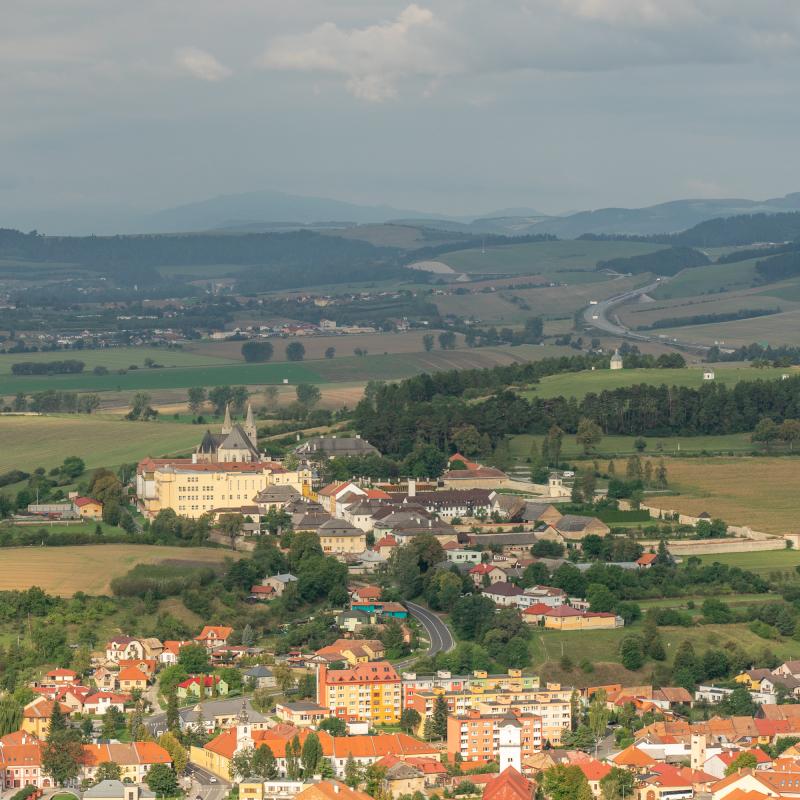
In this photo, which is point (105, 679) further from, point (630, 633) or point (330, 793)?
point (630, 633)

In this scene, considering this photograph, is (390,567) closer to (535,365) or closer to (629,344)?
(535,365)

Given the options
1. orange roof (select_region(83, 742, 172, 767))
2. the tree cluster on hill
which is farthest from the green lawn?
the tree cluster on hill

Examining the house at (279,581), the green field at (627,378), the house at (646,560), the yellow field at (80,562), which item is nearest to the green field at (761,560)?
the house at (646,560)

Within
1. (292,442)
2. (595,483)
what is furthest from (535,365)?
(595,483)

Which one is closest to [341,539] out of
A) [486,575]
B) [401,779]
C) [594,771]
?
[486,575]

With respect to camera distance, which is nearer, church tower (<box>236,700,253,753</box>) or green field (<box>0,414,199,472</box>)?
church tower (<box>236,700,253,753</box>)

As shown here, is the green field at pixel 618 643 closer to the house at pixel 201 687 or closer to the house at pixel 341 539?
the house at pixel 201 687

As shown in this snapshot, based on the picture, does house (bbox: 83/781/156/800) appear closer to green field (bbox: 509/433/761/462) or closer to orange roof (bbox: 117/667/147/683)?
orange roof (bbox: 117/667/147/683)
